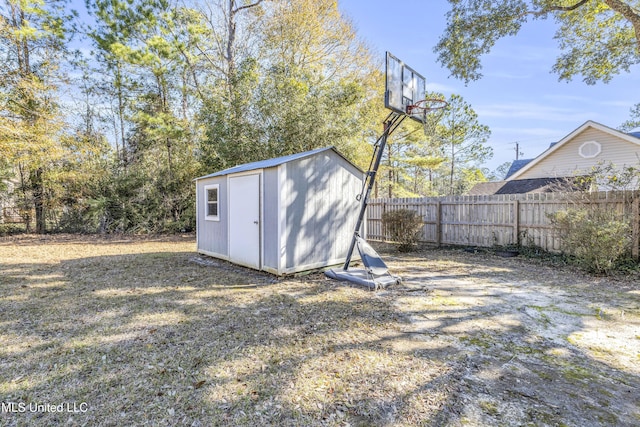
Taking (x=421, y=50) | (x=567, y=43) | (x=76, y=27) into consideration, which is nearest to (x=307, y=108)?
(x=421, y=50)

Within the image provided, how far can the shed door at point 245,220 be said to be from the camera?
564cm

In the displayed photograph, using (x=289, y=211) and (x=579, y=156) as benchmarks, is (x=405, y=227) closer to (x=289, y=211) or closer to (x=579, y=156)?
(x=289, y=211)

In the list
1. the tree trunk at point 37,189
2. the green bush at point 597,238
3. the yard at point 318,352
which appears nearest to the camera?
the yard at point 318,352

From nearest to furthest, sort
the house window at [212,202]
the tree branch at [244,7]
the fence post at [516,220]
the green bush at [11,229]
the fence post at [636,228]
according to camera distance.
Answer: the fence post at [636,228] → the house window at [212,202] → the fence post at [516,220] → the green bush at [11,229] → the tree branch at [244,7]

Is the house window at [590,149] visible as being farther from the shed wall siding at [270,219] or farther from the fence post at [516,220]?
the shed wall siding at [270,219]

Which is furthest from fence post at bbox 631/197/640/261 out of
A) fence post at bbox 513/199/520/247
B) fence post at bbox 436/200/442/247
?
fence post at bbox 436/200/442/247

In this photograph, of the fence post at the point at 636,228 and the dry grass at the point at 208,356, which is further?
the fence post at the point at 636,228

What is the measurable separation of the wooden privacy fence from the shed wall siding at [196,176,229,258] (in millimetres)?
5237

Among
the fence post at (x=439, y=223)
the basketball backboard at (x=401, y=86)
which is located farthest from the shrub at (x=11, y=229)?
the fence post at (x=439, y=223)

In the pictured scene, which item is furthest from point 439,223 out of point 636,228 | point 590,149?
point 590,149

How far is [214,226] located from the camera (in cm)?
712

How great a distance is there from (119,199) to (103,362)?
11.8 metres

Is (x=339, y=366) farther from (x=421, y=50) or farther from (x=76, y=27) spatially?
(x=76, y=27)

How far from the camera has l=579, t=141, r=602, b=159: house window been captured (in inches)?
434
